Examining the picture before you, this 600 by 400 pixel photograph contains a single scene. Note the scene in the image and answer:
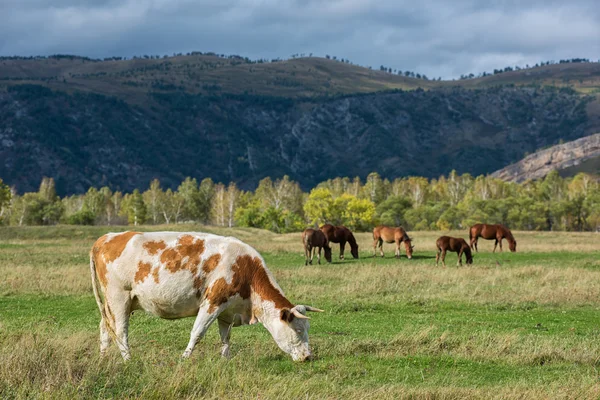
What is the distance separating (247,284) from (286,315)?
3.03ft

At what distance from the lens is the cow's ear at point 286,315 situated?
12.2 meters

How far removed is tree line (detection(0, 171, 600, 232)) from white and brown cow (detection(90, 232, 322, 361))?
105854mm

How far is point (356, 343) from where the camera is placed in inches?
573

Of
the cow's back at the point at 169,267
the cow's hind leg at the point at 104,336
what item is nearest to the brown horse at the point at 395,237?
the cow's back at the point at 169,267

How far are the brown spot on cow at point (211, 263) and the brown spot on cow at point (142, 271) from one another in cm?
101

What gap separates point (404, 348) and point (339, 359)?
1895 mm

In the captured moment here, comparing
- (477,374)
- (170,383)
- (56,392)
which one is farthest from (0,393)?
(477,374)

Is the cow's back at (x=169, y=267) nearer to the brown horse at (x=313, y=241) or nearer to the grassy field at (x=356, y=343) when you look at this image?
the grassy field at (x=356, y=343)

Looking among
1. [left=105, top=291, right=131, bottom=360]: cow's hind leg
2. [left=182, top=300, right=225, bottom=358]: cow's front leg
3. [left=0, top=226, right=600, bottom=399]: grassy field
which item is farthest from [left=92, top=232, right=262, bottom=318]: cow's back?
[left=0, top=226, right=600, bottom=399]: grassy field

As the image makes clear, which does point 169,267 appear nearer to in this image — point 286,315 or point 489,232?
point 286,315

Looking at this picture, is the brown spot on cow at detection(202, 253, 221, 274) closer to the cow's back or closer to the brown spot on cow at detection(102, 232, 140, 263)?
the cow's back

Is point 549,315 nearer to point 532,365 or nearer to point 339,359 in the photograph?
point 532,365

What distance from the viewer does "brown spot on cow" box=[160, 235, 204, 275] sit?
12266mm

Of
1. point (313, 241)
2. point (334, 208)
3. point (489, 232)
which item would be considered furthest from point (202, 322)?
point (334, 208)
